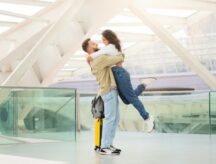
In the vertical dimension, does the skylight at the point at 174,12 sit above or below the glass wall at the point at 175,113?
above

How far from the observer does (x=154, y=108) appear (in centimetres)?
1404

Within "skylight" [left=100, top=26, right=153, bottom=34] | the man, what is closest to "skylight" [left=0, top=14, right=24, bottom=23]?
"skylight" [left=100, top=26, right=153, bottom=34]

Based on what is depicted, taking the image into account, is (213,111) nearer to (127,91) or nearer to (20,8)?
(127,91)

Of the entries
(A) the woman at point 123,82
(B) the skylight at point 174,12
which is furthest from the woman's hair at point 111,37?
(B) the skylight at point 174,12

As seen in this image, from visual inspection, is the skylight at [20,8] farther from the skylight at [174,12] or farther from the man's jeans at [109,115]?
the man's jeans at [109,115]

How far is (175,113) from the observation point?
1363 cm

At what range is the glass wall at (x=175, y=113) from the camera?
13039mm

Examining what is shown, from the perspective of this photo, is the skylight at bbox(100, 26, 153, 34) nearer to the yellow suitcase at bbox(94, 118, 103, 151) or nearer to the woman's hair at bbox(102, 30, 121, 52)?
the yellow suitcase at bbox(94, 118, 103, 151)

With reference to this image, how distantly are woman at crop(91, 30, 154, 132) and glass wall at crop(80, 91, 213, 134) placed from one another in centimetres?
614

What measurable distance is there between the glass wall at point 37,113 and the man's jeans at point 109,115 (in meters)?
3.24

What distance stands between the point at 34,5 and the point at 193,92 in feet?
22.3

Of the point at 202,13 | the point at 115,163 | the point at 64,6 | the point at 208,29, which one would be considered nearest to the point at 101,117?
the point at 115,163

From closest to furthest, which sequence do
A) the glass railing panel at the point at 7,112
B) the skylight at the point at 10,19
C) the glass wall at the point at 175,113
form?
1. the glass railing panel at the point at 7,112
2. the glass wall at the point at 175,113
3. the skylight at the point at 10,19

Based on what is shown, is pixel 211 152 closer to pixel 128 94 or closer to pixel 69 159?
pixel 128 94
